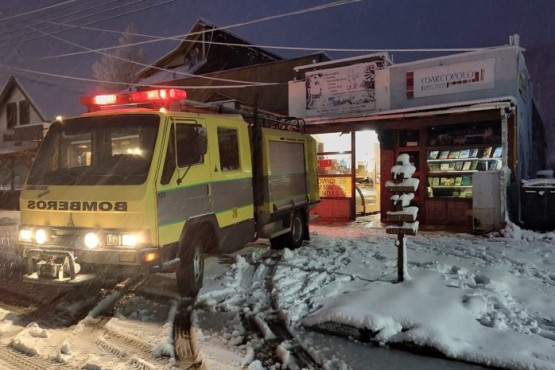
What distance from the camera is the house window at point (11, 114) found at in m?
31.7

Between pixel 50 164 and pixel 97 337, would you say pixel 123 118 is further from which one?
pixel 97 337

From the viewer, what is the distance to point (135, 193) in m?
5.59

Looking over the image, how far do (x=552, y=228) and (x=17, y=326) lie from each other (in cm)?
1156

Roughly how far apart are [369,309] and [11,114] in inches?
1308

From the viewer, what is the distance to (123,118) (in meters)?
6.32

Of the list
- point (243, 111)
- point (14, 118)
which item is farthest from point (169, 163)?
point (14, 118)

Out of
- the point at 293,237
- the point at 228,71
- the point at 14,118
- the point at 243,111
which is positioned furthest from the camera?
the point at 14,118

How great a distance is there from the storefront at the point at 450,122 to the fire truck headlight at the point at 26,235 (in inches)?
387

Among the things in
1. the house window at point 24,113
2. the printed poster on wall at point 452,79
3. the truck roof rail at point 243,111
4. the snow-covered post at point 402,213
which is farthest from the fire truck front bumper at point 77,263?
the house window at point 24,113

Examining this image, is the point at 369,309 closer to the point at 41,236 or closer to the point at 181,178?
the point at 181,178

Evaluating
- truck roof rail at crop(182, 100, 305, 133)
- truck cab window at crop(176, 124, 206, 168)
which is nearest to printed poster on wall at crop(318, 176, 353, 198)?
truck roof rail at crop(182, 100, 305, 133)

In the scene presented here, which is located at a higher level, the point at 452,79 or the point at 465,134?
the point at 452,79

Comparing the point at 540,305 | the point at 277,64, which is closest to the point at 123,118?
the point at 540,305

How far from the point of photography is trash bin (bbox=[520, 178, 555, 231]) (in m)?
11.6
